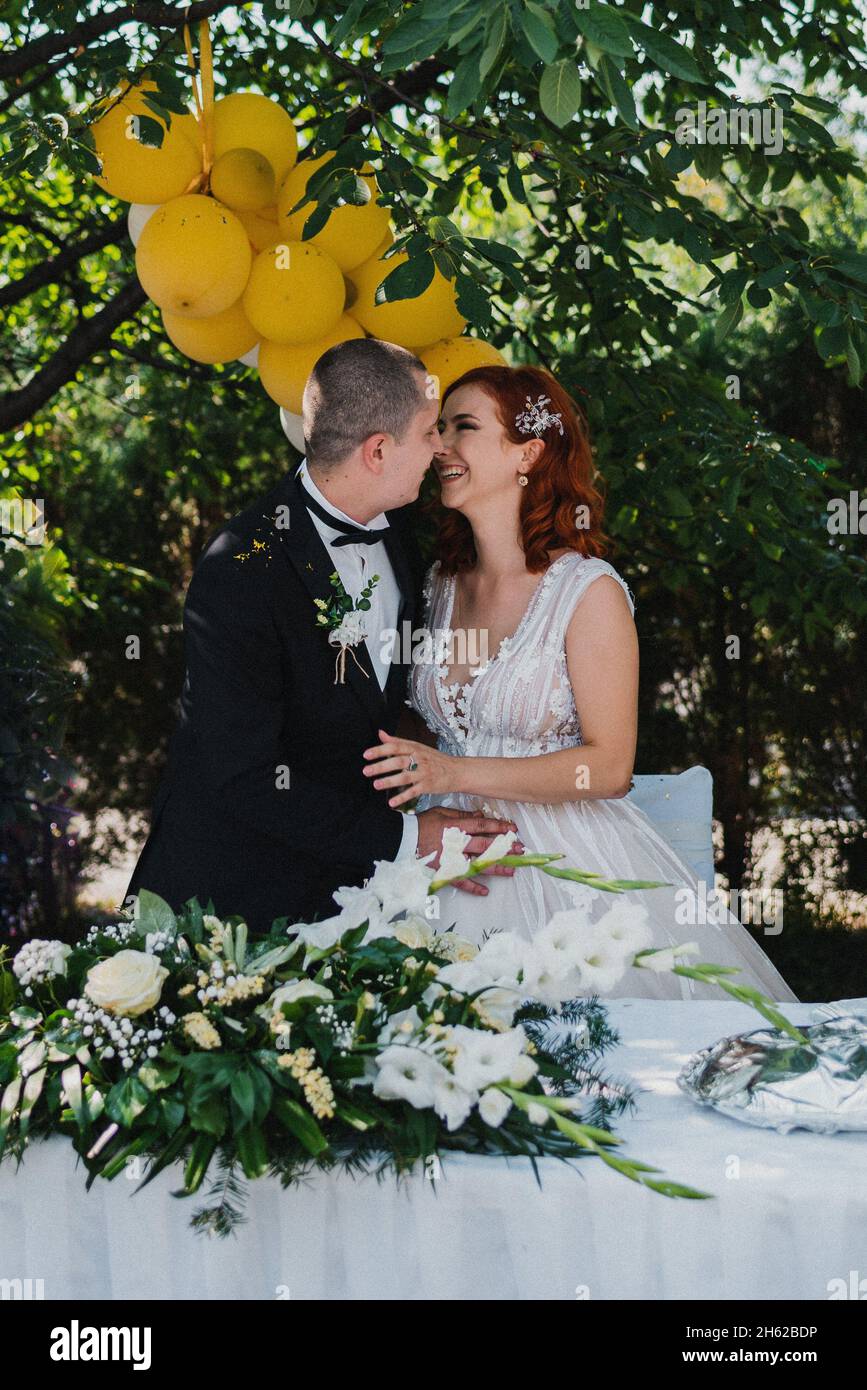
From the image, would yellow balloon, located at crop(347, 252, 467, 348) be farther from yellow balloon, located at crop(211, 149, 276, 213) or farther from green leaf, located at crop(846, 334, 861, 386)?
green leaf, located at crop(846, 334, 861, 386)

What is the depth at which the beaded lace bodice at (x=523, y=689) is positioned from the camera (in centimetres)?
296

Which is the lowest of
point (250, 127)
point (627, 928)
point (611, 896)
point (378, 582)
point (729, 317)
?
point (627, 928)

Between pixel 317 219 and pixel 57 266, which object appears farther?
pixel 57 266

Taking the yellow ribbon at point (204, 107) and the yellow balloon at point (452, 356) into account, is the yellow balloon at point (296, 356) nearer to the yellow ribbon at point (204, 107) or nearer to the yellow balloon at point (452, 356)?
the yellow balloon at point (452, 356)

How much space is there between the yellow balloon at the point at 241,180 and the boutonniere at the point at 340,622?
71cm

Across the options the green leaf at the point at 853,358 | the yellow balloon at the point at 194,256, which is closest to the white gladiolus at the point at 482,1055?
the yellow balloon at the point at 194,256

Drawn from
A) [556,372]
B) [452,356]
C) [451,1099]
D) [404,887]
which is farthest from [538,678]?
[451,1099]

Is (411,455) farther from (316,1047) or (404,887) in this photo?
(316,1047)

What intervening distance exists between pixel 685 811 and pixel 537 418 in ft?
3.78

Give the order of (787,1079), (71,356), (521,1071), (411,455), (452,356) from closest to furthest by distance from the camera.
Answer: (521,1071) → (787,1079) → (411,455) → (452,356) → (71,356)

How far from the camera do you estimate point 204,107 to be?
2500 millimetres

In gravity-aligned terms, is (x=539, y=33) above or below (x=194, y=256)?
below

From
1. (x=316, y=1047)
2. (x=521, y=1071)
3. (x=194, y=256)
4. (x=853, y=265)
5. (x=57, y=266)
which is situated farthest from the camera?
(x=57, y=266)

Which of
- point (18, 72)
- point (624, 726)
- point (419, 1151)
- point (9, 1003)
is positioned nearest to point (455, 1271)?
point (419, 1151)
